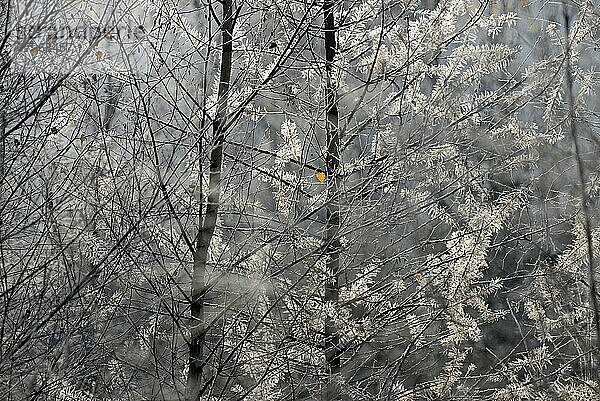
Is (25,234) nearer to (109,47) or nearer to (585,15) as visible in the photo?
(109,47)

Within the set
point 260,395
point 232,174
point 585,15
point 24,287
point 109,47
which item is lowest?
point 260,395

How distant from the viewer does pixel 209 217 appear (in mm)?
3975

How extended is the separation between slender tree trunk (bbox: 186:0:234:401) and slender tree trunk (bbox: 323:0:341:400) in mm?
547

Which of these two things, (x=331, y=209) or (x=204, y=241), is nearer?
(x=204, y=241)

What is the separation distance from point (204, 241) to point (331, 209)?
26.4 inches

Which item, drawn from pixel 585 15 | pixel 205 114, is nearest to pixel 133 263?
pixel 205 114

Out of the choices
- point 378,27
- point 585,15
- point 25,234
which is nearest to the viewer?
point 25,234

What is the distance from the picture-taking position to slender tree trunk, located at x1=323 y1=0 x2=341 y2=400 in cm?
407

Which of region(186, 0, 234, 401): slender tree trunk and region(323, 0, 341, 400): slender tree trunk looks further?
region(323, 0, 341, 400): slender tree trunk

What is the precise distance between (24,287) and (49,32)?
40.8 inches

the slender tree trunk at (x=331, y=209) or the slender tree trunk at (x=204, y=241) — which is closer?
the slender tree trunk at (x=204, y=241)

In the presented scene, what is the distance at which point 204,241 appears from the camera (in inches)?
157

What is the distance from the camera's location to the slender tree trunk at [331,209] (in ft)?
13.3

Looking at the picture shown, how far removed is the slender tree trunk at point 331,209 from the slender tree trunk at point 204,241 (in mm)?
547
